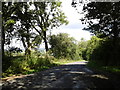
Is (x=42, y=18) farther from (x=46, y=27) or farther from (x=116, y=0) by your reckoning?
(x=116, y=0)

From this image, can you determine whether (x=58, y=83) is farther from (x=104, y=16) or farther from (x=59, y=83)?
(x=104, y=16)

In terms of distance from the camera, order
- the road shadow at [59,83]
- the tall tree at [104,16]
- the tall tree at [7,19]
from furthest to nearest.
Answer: the tall tree at [7,19] < the tall tree at [104,16] < the road shadow at [59,83]

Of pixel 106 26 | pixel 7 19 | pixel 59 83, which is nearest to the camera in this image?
pixel 59 83

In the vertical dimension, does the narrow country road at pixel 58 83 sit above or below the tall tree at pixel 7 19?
below

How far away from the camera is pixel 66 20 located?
1496 inches

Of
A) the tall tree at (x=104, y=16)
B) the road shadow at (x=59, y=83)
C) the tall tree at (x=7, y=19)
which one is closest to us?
the road shadow at (x=59, y=83)

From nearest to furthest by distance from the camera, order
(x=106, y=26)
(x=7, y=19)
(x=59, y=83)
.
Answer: (x=59, y=83), (x=7, y=19), (x=106, y=26)

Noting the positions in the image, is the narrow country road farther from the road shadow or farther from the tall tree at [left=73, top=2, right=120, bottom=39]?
the tall tree at [left=73, top=2, right=120, bottom=39]

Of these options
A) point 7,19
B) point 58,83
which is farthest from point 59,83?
point 7,19

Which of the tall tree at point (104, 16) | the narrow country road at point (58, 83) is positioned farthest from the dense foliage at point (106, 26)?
the narrow country road at point (58, 83)

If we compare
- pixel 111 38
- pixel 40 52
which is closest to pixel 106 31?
pixel 111 38

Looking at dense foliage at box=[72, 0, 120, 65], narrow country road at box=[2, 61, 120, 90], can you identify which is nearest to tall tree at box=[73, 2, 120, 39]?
dense foliage at box=[72, 0, 120, 65]

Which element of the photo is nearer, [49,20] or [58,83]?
[58,83]

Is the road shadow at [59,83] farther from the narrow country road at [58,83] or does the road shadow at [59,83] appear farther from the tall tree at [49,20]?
the tall tree at [49,20]
